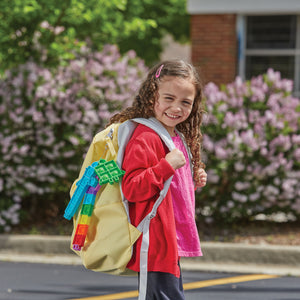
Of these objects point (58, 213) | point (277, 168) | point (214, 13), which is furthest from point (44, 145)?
point (214, 13)

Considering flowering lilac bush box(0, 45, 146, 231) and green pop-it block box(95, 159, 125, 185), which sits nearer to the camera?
green pop-it block box(95, 159, 125, 185)

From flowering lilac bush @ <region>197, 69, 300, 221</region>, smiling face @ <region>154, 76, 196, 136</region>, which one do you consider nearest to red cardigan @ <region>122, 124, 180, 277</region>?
smiling face @ <region>154, 76, 196, 136</region>

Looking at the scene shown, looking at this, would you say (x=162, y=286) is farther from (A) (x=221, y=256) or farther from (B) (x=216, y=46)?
(B) (x=216, y=46)

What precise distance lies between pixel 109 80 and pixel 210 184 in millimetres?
1874

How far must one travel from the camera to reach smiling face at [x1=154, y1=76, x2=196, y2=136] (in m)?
3.24

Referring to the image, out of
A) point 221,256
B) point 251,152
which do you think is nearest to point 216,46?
point 251,152

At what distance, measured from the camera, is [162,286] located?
10.3 feet

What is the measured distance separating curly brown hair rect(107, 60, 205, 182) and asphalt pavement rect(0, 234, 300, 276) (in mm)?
2961

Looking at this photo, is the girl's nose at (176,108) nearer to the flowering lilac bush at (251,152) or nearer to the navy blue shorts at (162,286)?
the navy blue shorts at (162,286)

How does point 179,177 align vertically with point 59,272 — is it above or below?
above

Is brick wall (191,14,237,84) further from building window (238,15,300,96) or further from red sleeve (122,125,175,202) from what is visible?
red sleeve (122,125,175,202)

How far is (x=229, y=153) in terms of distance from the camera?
7.23 meters

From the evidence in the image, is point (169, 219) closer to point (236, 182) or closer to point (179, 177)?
point (179, 177)

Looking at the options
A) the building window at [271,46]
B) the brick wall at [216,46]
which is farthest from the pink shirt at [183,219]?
the building window at [271,46]
